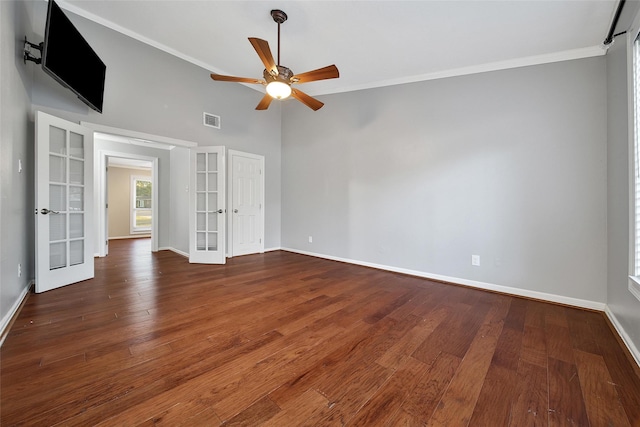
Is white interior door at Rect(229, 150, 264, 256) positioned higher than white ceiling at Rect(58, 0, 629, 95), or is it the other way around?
white ceiling at Rect(58, 0, 629, 95)

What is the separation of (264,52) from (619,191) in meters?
3.63

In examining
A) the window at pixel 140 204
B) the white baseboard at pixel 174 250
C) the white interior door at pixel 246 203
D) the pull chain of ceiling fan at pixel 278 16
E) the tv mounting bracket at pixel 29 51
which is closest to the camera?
the tv mounting bracket at pixel 29 51

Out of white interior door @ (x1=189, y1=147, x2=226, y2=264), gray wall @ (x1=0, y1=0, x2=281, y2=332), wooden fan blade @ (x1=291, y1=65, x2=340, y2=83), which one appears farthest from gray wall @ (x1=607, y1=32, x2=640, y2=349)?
gray wall @ (x1=0, y1=0, x2=281, y2=332)

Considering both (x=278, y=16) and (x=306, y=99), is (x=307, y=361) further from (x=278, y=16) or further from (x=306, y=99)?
(x=278, y=16)

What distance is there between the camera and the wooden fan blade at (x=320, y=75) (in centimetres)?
258

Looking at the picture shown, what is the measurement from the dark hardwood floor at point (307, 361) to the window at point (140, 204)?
20.4 feet

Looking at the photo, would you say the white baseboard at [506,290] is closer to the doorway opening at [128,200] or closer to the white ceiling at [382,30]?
the white ceiling at [382,30]

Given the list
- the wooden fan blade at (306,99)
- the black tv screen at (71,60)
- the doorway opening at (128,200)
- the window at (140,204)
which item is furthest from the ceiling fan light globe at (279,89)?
the window at (140,204)

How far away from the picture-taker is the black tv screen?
7.73ft

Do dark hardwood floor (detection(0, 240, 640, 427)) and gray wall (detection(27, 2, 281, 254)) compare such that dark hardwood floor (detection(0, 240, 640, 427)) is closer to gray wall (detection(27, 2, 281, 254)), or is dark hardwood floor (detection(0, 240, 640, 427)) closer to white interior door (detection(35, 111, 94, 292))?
white interior door (detection(35, 111, 94, 292))

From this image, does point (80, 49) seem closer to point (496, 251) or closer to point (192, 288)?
point (192, 288)

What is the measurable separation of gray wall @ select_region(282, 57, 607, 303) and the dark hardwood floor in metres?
0.67

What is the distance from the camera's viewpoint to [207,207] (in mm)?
4613

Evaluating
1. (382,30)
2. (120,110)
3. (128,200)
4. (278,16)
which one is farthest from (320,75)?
(128,200)
